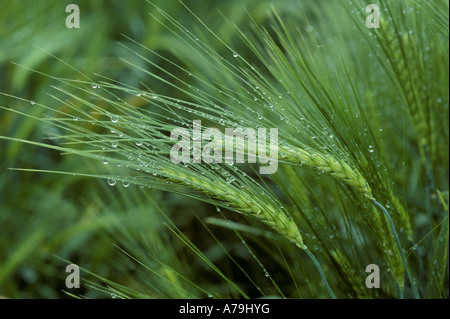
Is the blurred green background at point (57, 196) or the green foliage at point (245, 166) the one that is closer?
the green foliage at point (245, 166)

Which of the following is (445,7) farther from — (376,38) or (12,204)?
(12,204)

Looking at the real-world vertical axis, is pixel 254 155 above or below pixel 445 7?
below

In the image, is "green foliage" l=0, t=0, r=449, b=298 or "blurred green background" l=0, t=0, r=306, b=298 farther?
"blurred green background" l=0, t=0, r=306, b=298

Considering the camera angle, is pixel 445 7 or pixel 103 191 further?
pixel 103 191

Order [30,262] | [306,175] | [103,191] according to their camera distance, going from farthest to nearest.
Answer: [103,191], [30,262], [306,175]
